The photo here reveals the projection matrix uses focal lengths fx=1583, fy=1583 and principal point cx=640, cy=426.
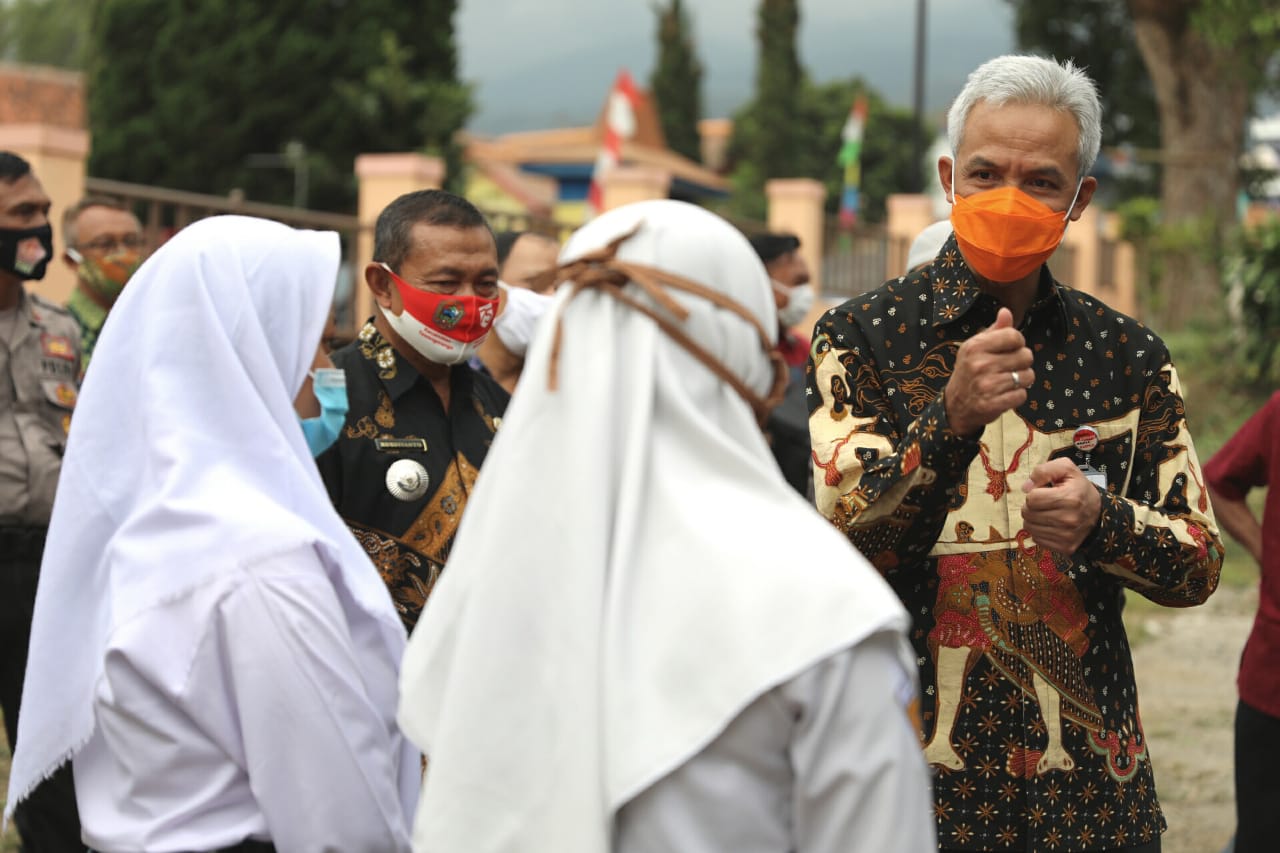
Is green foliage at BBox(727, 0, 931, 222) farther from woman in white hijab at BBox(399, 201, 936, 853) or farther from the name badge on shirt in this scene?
woman in white hijab at BBox(399, 201, 936, 853)

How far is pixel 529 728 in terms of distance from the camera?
1891 millimetres

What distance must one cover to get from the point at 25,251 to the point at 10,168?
31cm

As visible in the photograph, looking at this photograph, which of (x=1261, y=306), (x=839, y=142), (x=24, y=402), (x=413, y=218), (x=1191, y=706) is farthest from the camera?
(x=839, y=142)

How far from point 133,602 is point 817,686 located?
3.81 ft

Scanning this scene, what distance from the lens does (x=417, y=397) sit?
3902 mm

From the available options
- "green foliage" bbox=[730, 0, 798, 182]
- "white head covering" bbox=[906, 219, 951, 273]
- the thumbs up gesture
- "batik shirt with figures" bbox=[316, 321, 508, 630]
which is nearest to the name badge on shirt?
"batik shirt with figures" bbox=[316, 321, 508, 630]

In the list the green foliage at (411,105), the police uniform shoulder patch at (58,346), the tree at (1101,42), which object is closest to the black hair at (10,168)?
the police uniform shoulder patch at (58,346)

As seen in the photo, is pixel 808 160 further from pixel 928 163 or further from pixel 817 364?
pixel 817 364

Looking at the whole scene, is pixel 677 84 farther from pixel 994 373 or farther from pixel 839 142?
pixel 994 373

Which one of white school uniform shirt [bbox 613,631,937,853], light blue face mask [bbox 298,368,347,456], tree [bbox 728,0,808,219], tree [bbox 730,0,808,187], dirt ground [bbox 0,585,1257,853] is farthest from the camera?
tree [bbox 730,0,808,187]

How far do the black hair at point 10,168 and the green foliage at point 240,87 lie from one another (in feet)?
67.0

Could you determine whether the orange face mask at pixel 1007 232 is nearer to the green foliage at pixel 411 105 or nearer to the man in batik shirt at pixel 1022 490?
the man in batik shirt at pixel 1022 490

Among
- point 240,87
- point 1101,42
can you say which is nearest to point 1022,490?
point 240,87

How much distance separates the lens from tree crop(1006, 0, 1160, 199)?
100.0 ft
